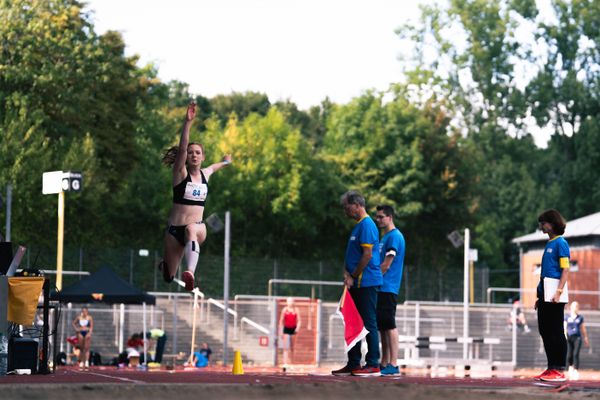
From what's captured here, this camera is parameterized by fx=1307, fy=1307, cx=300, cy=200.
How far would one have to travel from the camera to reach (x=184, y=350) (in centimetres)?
3722

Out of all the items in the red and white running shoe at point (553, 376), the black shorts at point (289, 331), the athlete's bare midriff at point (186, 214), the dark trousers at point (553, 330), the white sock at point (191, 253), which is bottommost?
the black shorts at point (289, 331)

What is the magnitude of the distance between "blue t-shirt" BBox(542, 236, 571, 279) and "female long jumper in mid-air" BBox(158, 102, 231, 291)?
11.9 ft

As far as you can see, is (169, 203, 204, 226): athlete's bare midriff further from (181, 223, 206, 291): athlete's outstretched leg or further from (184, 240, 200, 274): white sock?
(184, 240, 200, 274): white sock

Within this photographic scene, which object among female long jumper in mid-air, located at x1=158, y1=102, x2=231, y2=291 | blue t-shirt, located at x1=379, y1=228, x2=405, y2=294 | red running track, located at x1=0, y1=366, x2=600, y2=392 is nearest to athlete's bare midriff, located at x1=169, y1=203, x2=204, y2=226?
female long jumper in mid-air, located at x1=158, y1=102, x2=231, y2=291

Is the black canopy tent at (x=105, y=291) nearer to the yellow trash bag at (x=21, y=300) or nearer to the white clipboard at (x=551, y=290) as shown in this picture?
the yellow trash bag at (x=21, y=300)

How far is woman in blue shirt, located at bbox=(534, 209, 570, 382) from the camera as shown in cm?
1370

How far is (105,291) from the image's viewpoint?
28062 millimetres

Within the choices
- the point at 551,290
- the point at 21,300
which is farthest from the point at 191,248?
the point at 551,290

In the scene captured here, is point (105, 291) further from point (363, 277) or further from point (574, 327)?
point (363, 277)

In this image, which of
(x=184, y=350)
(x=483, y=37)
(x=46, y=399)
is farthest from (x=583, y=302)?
(x=46, y=399)

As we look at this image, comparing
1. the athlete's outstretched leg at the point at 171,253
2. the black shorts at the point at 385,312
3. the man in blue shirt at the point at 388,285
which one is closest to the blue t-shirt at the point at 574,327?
the man in blue shirt at the point at 388,285

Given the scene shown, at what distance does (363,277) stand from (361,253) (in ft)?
0.88

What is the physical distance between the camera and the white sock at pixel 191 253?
42.0 feet

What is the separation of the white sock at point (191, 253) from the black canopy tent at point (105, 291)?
48.6ft
